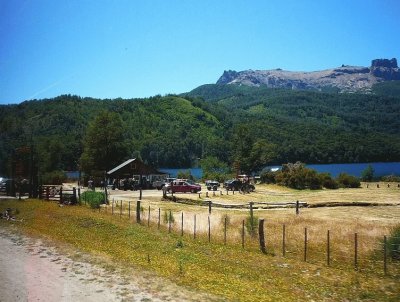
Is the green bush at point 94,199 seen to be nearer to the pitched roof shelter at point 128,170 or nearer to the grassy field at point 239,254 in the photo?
the grassy field at point 239,254

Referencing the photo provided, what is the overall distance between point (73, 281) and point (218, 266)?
6682 mm

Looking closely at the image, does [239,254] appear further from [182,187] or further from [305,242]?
[182,187]

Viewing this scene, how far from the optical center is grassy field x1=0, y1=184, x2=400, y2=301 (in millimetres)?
14500

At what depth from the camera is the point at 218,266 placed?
17562 mm

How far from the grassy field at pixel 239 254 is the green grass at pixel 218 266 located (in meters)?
0.04

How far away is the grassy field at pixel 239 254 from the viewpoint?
14500mm

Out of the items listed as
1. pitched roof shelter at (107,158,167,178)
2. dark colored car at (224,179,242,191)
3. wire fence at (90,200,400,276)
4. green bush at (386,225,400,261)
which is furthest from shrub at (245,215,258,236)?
pitched roof shelter at (107,158,167,178)

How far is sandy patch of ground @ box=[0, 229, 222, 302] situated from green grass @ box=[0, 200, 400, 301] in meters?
1.04

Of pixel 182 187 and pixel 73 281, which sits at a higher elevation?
pixel 182 187

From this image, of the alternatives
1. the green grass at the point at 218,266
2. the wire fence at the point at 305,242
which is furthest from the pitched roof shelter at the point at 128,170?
the green grass at the point at 218,266

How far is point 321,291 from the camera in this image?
14305mm

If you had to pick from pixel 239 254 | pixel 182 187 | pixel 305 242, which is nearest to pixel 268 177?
pixel 182 187

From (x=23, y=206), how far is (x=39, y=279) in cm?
2682

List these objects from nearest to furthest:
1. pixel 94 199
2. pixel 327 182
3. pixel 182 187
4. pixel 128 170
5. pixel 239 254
Answer: pixel 239 254 < pixel 94 199 < pixel 182 187 < pixel 128 170 < pixel 327 182
